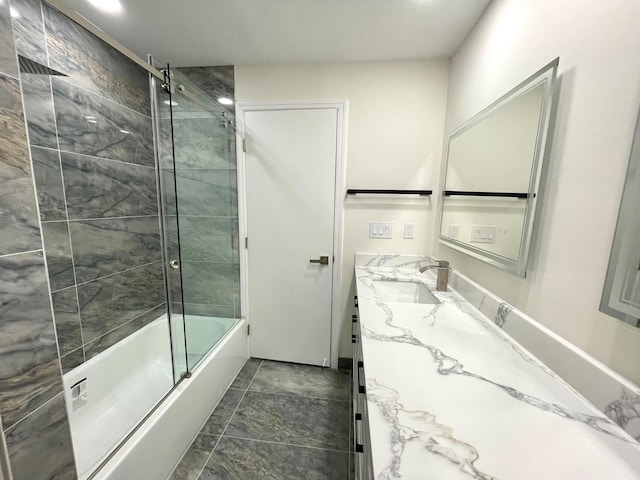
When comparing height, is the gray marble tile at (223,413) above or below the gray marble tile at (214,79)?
below

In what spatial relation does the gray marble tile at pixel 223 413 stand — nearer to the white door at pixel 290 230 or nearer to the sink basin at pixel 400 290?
the white door at pixel 290 230

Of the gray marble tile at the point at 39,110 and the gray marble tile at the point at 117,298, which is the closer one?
the gray marble tile at the point at 39,110

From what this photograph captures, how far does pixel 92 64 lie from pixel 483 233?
2.35 m

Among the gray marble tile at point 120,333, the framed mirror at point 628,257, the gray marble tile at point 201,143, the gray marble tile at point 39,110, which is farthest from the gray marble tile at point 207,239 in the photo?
the framed mirror at point 628,257

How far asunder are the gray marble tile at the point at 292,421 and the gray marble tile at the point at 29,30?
2.26 meters

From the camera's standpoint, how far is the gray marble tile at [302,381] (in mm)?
1896

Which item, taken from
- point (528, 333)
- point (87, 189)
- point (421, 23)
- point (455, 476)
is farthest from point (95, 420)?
point (421, 23)

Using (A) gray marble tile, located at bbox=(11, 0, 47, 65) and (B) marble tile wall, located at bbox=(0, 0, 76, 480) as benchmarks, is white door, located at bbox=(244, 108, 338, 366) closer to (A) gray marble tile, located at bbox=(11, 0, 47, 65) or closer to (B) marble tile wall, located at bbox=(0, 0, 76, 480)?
(A) gray marble tile, located at bbox=(11, 0, 47, 65)

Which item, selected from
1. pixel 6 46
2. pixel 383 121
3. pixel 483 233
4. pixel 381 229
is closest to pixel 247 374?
pixel 381 229

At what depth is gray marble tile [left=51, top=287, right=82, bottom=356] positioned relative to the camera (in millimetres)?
1352

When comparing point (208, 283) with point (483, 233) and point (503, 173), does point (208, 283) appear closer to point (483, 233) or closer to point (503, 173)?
point (483, 233)

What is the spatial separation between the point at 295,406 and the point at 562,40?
7.43 ft

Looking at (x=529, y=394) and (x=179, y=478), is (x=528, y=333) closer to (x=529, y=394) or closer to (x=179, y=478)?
(x=529, y=394)

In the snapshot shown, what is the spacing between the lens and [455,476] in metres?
0.47
